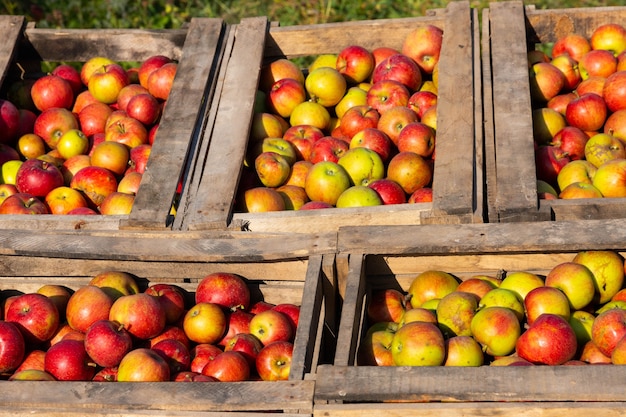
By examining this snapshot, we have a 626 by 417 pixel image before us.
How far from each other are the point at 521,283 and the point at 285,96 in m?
1.99

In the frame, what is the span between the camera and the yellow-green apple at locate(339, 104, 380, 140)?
4.70m

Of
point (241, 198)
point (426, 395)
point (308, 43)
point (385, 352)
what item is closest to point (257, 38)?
point (308, 43)

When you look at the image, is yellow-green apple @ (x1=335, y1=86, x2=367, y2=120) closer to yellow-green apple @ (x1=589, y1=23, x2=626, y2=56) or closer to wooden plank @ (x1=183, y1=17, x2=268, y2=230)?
wooden plank @ (x1=183, y1=17, x2=268, y2=230)

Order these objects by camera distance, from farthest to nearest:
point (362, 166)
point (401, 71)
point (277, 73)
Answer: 1. point (277, 73)
2. point (401, 71)
3. point (362, 166)

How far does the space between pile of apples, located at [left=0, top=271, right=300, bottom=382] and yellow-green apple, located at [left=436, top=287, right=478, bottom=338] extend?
0.59m

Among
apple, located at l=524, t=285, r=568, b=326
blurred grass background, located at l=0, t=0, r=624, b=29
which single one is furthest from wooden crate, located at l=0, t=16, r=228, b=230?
blurred grass background, located at l=0, t=0, r=624, b=29

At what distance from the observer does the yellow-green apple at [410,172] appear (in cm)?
422

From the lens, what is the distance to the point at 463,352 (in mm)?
3205

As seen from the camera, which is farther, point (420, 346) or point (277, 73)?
point (277, 73)

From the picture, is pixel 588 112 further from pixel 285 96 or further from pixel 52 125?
pixel 52 125

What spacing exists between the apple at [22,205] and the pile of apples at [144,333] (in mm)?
553

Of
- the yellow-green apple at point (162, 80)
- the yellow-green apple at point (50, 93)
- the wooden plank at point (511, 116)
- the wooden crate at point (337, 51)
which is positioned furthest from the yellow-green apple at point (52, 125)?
the wooden plank at point (511, 116)

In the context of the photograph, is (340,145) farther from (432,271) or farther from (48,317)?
(48,317)

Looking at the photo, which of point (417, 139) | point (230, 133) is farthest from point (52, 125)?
point (417, 139)
